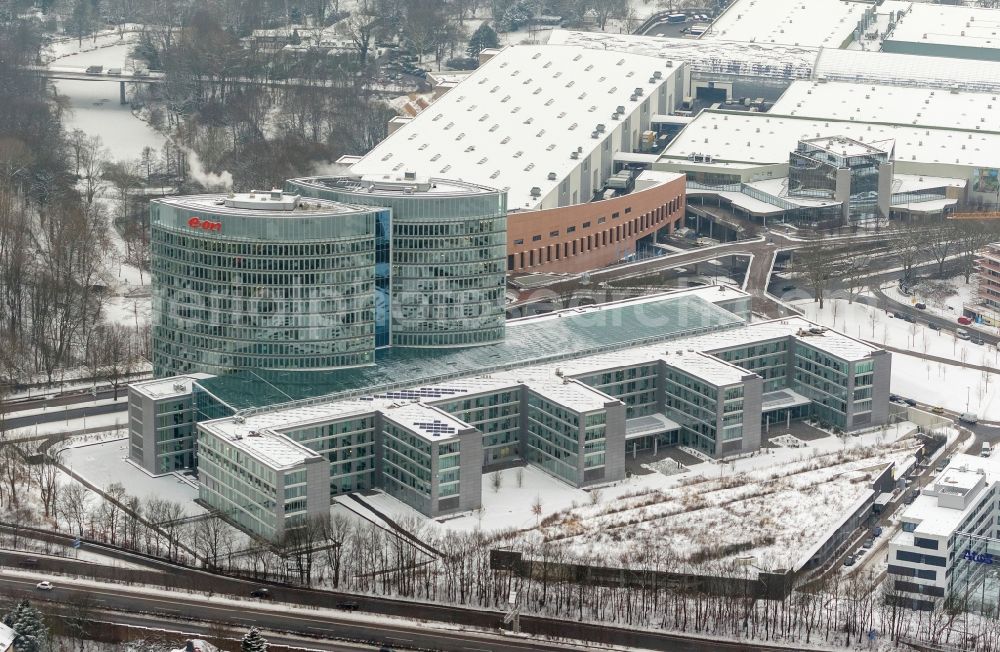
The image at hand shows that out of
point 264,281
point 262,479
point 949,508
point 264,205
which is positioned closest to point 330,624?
point 262,479

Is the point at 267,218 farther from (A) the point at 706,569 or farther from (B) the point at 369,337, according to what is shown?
(A) the point at 706,569

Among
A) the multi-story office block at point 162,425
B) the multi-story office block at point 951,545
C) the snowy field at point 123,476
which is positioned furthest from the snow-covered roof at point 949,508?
the multi-story office block at point 162,425

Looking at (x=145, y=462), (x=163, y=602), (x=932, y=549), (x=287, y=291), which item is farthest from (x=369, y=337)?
(x=932, y=549)

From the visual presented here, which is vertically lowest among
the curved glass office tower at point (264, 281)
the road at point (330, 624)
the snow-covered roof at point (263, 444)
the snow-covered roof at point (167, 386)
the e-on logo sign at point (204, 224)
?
the road at point (330, 624)

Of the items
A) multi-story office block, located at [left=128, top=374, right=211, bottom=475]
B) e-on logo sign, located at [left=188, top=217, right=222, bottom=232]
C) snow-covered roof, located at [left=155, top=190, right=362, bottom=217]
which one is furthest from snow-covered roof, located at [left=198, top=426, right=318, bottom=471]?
snow-covered roof, located at [left=155, top=190, right=362, bottom=217]

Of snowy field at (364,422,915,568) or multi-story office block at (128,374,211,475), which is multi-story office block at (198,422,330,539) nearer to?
multi-story office block at (128,374,211,475)

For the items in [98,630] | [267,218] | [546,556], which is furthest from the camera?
[267,218]

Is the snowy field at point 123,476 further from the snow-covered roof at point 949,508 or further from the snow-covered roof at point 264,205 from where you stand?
the snow-covered roof at point 949,508
